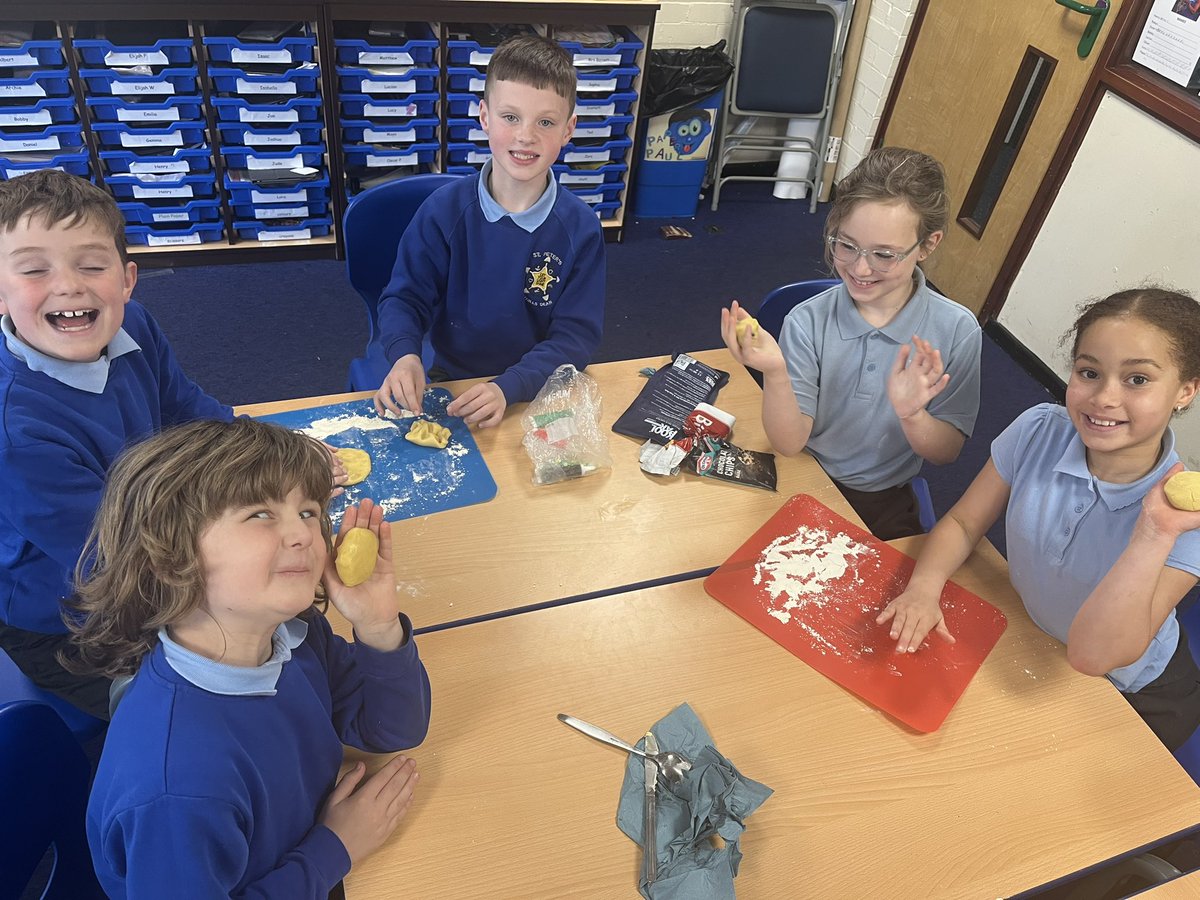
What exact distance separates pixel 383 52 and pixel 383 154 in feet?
1.34

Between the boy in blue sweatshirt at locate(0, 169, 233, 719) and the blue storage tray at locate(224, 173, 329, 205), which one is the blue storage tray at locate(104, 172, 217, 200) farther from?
the boy in blue sweatshirt at locate(0, 169, 233, 719)

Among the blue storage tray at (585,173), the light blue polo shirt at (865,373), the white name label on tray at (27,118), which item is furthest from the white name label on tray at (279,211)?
the light blue polo shirt at (865,373)

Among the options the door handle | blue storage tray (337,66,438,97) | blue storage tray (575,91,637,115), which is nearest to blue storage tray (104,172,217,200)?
blue storage tray (337,66,438,97)

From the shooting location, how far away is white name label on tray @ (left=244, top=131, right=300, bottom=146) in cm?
345

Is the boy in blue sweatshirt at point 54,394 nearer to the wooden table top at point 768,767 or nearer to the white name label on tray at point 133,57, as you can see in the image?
the wooden table top at point 768,767

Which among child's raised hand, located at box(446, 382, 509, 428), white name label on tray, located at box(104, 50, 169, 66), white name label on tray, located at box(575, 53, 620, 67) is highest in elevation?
white name label on tray, located at box(575, 53, 620, 67)

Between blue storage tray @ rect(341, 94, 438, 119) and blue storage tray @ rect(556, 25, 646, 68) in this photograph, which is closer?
blue storage tray @ rect(341, 94, 438, 119)

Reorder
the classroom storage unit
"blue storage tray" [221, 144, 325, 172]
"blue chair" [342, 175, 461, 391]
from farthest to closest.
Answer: "blue storage tray" [221, 144, 325, 172]
the classroom storage unit
"blue chair" [342, 175, 461, 391]

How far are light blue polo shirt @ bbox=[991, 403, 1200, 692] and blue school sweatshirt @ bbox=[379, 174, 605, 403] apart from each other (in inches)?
37.9

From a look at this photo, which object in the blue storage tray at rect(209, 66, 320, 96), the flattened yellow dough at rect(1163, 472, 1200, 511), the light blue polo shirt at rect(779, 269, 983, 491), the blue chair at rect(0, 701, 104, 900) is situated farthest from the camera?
the blue storage tray at rect(209, 66, 320, 96)

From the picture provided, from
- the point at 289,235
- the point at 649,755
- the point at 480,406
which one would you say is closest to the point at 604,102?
the point at 289,235

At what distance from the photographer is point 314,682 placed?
3.78 feet

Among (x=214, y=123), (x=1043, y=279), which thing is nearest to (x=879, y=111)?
(x=1043, y=279)

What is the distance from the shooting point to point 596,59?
3633mm
